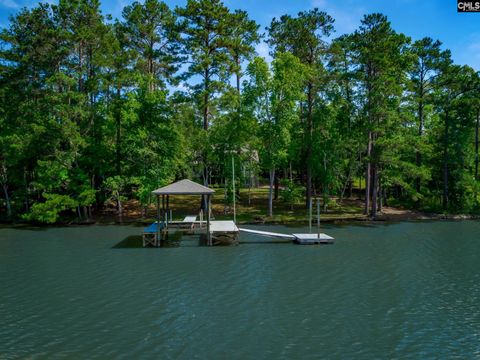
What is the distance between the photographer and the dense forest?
34.3 m

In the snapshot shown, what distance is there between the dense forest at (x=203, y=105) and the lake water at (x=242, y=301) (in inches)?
498

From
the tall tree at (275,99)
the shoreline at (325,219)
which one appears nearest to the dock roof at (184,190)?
the shoreline at (325,219)

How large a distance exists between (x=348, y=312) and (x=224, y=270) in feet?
23.7

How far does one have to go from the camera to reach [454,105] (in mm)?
38312

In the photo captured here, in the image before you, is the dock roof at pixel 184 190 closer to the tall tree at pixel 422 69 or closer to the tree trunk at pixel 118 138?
the tree trunk at pixel 118 138

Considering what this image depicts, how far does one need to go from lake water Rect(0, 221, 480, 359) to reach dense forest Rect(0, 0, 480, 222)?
12.6 metres

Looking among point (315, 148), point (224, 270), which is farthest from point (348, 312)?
point (315, 148)

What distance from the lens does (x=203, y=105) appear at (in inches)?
1443

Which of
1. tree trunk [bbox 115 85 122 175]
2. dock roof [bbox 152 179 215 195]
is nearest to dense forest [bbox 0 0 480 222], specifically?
tree trunk [bbox 115 85 122 175]

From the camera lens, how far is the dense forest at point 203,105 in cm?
3431

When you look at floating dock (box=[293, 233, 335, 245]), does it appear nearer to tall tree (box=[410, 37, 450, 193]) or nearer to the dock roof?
the dock roof

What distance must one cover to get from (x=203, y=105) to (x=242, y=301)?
25897 millimetres

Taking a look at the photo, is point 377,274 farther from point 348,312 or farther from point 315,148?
point 315,148

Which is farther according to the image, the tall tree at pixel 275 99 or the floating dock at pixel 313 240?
the tall tree at pixel 275 99
